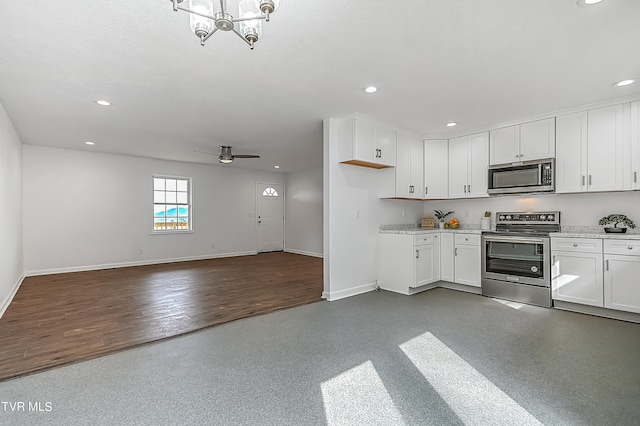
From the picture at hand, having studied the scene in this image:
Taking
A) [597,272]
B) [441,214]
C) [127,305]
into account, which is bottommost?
[127,305]

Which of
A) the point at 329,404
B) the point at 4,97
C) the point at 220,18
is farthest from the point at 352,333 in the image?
the point at 4,97

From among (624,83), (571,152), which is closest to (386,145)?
(571,152)

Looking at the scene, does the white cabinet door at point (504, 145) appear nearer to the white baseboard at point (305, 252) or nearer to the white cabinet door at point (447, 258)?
the white cabinet door at point (447, 258)

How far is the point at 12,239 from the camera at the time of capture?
15.0 ft

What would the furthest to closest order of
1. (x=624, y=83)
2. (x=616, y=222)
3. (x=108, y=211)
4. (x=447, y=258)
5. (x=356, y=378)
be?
(x=108, y=211) → (x=447, y=258) → (x=616, y=222) → (x=624, y=83) → (x=356, y=378)

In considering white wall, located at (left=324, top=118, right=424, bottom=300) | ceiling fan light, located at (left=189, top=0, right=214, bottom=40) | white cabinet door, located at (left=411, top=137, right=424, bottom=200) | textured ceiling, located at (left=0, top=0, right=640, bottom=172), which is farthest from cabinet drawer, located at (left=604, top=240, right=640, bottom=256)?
ceiling fan light, located at (left=189, top=0, right=214, bottom=40)

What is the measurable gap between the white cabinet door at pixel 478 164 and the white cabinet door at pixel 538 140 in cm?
49

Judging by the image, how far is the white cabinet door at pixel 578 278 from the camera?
355 centimetres

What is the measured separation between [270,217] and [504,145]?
6591 millimetres

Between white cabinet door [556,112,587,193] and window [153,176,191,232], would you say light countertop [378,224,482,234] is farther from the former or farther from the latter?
window [153,176,191,232]

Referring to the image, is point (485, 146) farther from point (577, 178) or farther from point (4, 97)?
point (4, 97)

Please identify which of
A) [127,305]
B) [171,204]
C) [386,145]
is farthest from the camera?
[171,204]

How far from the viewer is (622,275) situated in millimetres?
3396

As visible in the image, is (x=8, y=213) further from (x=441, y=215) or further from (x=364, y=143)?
(x=441, y=215)
